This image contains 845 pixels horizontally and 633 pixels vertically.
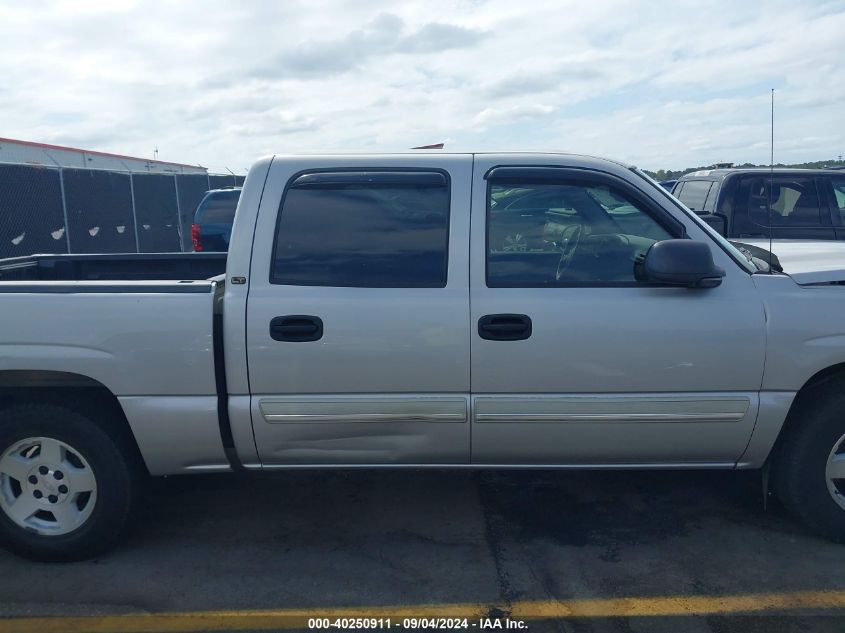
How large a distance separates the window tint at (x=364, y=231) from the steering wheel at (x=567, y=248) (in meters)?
0.54

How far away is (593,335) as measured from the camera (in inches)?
139

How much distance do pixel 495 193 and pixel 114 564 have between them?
2561mm

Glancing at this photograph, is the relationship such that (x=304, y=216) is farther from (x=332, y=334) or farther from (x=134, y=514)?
(x=134, y=514)

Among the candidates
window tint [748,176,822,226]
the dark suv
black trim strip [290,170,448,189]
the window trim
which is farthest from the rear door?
window tint [748,176,822,226]

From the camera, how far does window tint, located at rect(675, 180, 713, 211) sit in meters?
8.56

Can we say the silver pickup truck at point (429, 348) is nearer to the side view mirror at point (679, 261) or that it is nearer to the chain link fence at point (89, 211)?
the side view mirror at point (679, 261)

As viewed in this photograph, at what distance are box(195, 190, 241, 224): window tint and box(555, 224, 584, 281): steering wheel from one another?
876cm

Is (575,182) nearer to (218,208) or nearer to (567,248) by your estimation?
(567,248)

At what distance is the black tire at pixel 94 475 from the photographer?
12.0 ft

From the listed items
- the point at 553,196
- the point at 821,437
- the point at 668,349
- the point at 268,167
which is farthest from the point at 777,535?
the point at 268,167

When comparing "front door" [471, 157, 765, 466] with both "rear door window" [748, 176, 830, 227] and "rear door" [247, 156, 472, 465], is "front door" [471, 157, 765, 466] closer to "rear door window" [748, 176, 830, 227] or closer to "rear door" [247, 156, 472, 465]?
"rear door" [247, 156, 472, 465]

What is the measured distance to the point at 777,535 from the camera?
4000 millimetres

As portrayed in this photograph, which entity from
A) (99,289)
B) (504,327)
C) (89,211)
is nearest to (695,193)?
(504,327)

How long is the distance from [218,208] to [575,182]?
29.9ft
